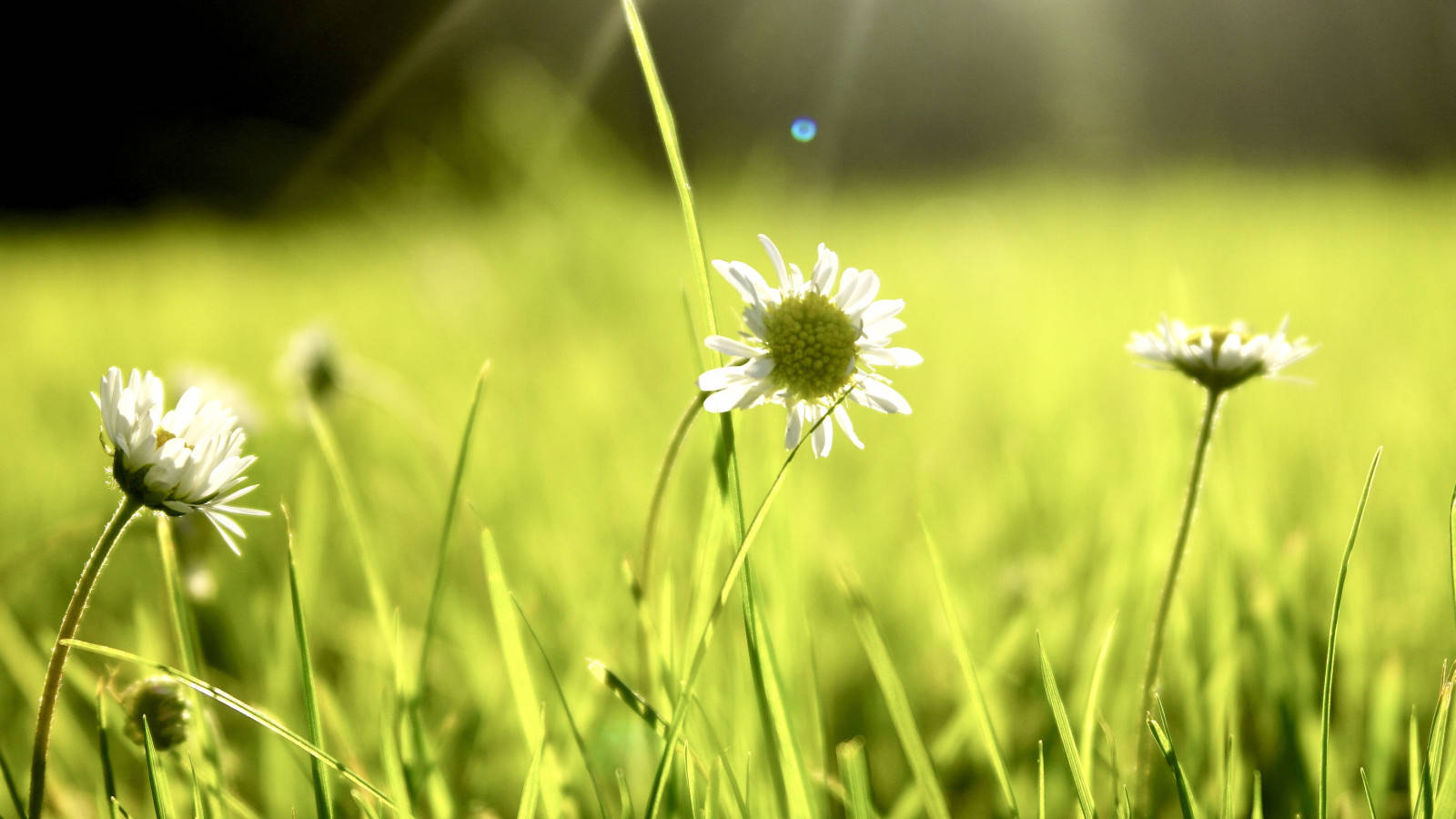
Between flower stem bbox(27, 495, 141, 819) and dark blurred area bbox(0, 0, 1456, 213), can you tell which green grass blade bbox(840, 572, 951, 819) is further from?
dark blurred area bbox(0, 0, 1456, 213)

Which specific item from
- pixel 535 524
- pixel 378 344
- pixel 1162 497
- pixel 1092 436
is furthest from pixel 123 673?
pixel 378 344

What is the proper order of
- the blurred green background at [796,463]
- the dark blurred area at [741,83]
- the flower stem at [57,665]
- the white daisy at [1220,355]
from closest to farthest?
the flower stem at [57,665] → the white daisy at [1220,355] → the blurred green background at [796,463] → the dark blurred area at [741,83]

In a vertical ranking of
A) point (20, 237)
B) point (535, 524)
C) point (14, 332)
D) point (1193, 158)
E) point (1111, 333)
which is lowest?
point (535, 524)

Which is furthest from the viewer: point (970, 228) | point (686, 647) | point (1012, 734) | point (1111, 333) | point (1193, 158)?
point (1193, 158)

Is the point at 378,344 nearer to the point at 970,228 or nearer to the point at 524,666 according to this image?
the point at 524,666

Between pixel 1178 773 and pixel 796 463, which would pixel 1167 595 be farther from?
pixel 796 463

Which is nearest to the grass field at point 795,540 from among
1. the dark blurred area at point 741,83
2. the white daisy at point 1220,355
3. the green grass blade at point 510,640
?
the green grass blade at point 510,640

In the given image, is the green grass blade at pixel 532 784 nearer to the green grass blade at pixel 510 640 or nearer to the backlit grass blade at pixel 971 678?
the green grass blade at pixel 510 640
